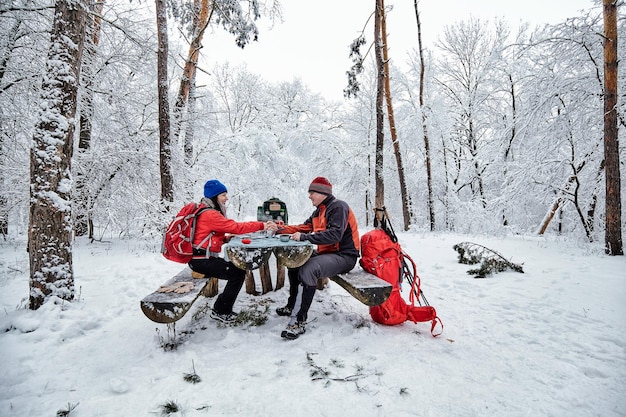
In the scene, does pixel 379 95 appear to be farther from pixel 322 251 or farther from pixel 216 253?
pixel 216 253

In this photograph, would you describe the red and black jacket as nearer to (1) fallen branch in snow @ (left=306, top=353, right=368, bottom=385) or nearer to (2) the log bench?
(2) the log bench

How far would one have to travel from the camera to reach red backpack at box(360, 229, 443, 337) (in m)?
3.35

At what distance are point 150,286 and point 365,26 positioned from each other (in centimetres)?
977

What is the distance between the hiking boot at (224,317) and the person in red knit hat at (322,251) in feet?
1.83

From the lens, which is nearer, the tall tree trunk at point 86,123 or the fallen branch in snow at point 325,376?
the fallen branch in snow at point 325,376

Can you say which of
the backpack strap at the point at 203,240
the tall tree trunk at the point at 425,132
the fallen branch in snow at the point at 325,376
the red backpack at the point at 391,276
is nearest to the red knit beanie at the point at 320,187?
the red backpack at the point at 391,276

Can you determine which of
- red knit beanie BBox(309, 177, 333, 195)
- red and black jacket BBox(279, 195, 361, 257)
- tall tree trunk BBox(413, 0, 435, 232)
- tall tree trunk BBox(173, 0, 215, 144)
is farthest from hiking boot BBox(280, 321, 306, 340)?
tall tree trunk BBox(413, 0, 435, 232)

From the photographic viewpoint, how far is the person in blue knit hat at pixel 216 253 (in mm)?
3467

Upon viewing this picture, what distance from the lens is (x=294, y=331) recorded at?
128 inches

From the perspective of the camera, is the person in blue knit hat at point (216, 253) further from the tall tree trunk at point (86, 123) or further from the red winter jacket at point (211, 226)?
the tall tree trunk at point (86, 123)

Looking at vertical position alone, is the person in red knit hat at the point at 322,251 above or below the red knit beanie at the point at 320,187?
below

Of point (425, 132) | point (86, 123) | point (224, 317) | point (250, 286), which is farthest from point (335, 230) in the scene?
point (425, 132)

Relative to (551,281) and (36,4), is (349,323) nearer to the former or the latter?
(551,281)

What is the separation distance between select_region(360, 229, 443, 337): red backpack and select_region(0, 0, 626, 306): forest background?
13.8 feet
